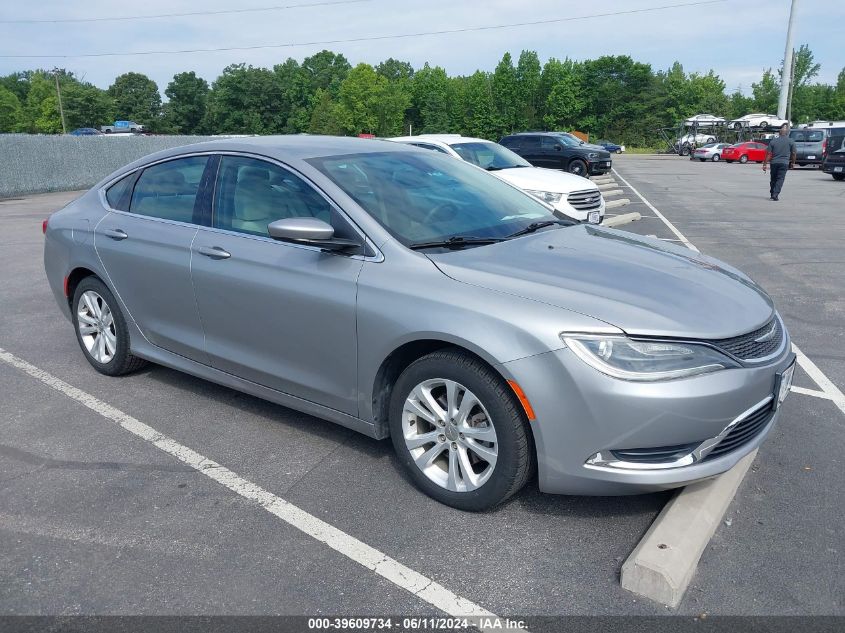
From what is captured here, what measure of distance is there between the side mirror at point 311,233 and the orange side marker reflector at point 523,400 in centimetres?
110

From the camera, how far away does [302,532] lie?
3.21m

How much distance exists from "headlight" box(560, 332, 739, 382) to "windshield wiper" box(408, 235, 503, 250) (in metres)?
0.93

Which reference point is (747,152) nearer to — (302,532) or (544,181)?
(544,181)

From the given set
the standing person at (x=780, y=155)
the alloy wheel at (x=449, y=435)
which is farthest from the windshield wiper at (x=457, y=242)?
the standing person at (x=780, y=155)

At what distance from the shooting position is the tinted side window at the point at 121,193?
4949 mm

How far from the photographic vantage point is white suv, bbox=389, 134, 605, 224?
1097cm

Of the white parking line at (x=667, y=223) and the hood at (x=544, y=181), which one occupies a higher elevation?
the hood at (x=544, y=181)

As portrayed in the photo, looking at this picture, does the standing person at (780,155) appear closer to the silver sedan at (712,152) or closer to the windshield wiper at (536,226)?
the windshield wiper at (536,226)

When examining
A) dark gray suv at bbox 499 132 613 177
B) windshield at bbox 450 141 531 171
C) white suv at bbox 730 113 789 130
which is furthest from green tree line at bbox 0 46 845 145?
windshield at bbox 450 141 531 171

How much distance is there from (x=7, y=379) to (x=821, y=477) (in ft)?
17.4

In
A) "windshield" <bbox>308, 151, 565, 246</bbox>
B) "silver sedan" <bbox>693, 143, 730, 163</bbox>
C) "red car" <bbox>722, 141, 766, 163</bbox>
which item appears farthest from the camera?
"silver sedan" <bbox>693, 143, 730, 163</bbox>

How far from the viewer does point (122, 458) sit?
3953 millimetres

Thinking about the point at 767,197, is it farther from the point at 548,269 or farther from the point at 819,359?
the point at 548,269

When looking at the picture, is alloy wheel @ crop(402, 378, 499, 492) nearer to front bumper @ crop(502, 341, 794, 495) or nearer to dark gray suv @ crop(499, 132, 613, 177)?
front bumper @ crop(502, 341, 794, 495)
